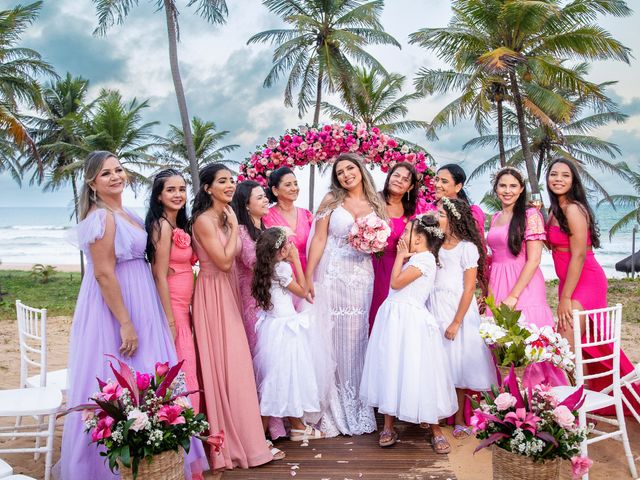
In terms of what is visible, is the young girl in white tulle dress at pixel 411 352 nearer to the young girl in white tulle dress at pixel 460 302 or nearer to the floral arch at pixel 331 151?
the young girl in white tulle dress at pixel 460 302

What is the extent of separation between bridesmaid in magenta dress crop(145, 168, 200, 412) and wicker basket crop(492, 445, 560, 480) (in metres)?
2.45

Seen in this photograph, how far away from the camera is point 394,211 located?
6105mm

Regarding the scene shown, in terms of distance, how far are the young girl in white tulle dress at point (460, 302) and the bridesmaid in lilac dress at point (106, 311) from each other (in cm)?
253

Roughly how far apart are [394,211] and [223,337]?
2.27m

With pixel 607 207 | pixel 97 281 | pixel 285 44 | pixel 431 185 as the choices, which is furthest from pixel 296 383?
pixel 607 207

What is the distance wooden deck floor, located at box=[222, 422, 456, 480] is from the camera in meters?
4.72

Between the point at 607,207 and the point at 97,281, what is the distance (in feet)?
316

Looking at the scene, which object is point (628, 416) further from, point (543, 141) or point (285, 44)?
point (543, 141)

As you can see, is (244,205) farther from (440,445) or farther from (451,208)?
(440,445)

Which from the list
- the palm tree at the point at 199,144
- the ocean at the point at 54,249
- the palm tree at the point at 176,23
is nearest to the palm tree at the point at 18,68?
the palm tree at the point at 176,23

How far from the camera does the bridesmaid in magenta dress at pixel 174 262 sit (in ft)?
15.4

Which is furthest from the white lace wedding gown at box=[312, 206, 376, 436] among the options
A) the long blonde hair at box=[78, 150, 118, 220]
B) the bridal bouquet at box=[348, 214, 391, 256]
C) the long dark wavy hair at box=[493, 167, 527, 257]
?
the long blonde hair at box=[78, 150, 118, 220]

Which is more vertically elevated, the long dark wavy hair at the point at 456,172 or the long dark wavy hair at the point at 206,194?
the long dark wavy hair at the point at 456,172

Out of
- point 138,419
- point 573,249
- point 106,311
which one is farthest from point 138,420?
point 573,249
